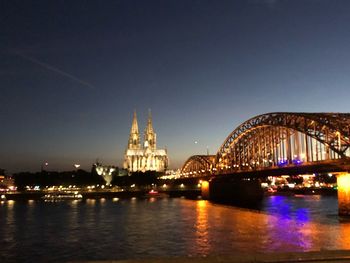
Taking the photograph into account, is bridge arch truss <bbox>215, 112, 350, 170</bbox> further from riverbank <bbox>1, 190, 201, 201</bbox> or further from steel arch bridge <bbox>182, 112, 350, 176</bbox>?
riverbank <bbox>1, 190, 201, 201</bbox>

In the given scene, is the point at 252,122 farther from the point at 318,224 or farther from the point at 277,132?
the point at 318,224

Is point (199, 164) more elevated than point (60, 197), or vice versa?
point (199, 164)

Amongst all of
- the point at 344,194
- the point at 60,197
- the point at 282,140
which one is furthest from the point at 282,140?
the point at 60,197

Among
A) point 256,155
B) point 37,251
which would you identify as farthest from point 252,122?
point 37,251

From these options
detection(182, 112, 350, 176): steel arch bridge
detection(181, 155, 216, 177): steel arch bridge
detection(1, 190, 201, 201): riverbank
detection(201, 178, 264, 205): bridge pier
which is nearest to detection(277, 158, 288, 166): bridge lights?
detection(182, 112, 350, 176): steel arch bridge

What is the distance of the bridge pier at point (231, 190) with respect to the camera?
436ft

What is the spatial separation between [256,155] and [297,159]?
83.0 ft

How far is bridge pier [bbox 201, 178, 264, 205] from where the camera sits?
436ft

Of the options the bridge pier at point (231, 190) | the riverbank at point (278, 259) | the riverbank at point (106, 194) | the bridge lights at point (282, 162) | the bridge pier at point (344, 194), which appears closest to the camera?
the riverbank at point (278, 259)

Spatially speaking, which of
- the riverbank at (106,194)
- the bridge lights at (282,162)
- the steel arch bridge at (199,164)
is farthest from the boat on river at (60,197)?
the bridge lights at (282,162)

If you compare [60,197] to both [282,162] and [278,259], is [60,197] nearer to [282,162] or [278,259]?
[282,162]

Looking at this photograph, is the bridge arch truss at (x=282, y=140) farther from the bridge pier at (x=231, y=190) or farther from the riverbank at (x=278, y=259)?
the riverbank at (x=278, y=259)

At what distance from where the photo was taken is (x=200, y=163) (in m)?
176

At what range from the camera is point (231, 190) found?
440ft
